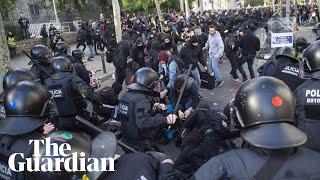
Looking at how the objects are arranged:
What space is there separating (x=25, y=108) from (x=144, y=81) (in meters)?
1.58

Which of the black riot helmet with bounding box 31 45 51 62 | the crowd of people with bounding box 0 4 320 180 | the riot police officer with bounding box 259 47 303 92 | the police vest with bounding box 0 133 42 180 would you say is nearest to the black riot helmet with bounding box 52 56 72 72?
the crowd of people with bounding box 0 4 320 180

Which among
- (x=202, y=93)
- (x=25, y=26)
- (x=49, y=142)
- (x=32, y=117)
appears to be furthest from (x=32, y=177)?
(x=25, y=26)

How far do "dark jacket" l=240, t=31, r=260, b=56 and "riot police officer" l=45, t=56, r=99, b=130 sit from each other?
6.46 m

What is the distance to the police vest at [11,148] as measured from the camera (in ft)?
10.1

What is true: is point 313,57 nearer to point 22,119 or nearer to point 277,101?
point 277,101

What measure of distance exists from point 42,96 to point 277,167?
2.35 m

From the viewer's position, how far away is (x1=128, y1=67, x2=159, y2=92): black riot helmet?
4.65 metres

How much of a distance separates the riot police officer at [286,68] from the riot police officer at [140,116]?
173 cm

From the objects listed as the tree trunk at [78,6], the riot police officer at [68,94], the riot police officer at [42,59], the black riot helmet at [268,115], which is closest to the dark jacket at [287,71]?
the riot police officer at [68,94]

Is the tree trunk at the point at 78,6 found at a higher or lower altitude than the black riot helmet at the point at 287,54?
higher

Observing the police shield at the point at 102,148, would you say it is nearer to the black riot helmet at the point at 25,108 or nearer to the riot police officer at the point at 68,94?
the black riot helmet at the point at 25,108

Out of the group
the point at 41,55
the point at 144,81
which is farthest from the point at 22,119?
the point at 41,55

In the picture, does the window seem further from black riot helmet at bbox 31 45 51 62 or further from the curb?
black riot helmet at bbox 31 45 51 62

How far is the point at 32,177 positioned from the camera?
2361mm
